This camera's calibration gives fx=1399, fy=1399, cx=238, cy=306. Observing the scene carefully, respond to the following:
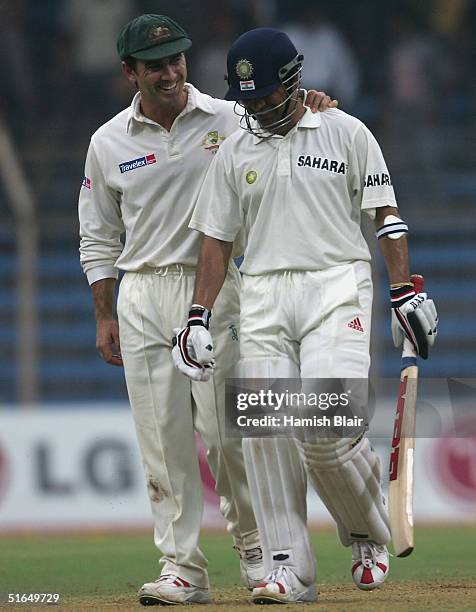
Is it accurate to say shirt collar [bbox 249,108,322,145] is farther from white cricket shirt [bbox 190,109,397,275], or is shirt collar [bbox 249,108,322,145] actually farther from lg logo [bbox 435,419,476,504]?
lg logo [bbox 435,419,476,504]

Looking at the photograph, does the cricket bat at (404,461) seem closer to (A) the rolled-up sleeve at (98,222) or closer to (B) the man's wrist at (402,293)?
(B) the man's wrist at (402,293)

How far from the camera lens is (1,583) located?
6539mm

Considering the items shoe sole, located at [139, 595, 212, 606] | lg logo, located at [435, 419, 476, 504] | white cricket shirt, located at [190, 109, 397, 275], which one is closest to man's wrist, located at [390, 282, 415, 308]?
white cricket shirt, located at [190, 109, 397, 275]

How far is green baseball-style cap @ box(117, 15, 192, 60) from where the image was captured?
559 centimetres

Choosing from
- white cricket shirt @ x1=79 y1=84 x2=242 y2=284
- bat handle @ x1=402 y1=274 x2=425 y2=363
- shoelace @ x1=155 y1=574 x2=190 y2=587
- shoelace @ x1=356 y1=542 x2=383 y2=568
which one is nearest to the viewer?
bat handle @ x1=402 y1=274 x2=425 y2=363

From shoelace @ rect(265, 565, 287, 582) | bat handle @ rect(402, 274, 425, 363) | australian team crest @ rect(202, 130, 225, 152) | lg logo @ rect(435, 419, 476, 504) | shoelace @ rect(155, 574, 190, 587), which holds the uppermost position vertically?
australian team crest @ rect(202, 130, 225, 152)

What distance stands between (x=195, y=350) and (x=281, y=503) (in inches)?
25.7

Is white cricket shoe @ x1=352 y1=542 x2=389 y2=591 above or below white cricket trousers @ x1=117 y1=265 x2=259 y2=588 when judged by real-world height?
below

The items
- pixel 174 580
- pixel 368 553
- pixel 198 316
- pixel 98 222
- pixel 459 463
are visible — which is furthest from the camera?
pixel 459 463

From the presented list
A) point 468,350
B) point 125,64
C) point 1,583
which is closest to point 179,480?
point 1,583

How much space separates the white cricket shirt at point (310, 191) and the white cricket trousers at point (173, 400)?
0.45 metres

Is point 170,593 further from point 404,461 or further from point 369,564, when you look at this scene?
point 404,461

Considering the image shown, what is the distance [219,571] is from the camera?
719 centimetres

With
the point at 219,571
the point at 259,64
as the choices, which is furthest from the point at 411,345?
the point at 219,571
